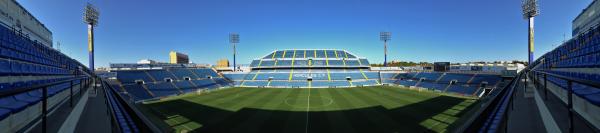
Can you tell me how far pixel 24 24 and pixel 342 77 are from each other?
48092mm

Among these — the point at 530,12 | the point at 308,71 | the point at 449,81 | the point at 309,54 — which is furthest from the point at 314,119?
the point at 309,54

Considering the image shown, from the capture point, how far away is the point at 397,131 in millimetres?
13633

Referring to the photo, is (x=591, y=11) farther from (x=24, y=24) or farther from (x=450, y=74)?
(x=24, y=24)

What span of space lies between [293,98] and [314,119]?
38.7 feet

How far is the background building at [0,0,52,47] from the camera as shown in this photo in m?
21.1

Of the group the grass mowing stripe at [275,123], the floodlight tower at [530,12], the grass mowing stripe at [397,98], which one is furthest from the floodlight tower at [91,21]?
the floodlight tower at [530,12]

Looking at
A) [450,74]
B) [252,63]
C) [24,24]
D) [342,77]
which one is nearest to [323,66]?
[342,77]

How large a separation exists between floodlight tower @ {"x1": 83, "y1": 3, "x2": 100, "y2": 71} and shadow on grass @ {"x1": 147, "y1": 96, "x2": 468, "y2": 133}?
25.3 metres

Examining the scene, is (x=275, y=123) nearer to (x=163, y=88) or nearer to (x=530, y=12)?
(x=163, y=88)

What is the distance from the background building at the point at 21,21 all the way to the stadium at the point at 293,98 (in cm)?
20

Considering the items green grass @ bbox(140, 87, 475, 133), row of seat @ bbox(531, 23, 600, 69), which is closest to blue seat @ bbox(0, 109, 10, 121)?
green grass @ bbox(140, 87, 475, 133)

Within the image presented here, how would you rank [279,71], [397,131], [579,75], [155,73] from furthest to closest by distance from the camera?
[279,71]
[155,73]
[397,131]
[579,75]

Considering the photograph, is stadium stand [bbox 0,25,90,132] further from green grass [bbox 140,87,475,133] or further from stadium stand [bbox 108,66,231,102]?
stadium stand [bbox 108,66,231,102]

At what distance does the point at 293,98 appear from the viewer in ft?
92.9
